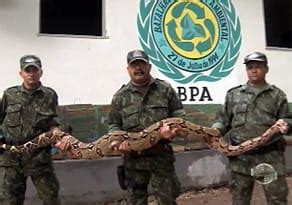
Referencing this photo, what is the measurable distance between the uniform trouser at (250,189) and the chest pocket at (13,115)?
90.3 inches

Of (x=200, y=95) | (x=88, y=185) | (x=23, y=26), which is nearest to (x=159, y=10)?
(x=200, y=95)

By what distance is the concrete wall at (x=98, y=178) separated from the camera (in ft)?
24.2

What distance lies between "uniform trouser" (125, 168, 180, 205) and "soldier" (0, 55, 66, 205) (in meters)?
0.88

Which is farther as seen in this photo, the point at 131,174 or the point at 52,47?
the point at 52,47

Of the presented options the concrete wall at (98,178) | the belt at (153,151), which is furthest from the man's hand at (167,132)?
the concrete wall at (98,178)

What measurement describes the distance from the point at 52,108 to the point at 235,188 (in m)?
2.08

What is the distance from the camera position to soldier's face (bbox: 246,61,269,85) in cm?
508

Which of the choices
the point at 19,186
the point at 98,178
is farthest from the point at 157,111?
the point at 98,178

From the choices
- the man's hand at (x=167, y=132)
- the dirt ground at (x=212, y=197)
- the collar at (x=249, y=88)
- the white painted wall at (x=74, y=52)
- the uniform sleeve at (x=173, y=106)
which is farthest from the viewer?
the dirt ground at (x=212, y=197)

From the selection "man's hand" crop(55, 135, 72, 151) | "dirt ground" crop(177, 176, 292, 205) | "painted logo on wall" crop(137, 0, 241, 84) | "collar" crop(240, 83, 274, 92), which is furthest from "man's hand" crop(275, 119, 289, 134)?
"painted logo on wall" crop(137, 0, 241, 84)

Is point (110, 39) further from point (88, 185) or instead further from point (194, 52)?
point (88, 185)

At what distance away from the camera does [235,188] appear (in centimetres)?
526

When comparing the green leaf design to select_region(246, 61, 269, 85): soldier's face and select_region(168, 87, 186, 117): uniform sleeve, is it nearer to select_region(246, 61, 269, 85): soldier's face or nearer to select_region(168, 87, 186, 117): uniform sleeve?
select_region(246, 61, 269, 85): soldier's face

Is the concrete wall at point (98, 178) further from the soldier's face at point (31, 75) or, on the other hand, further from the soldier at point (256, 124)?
the soldier at point (256, 124)
